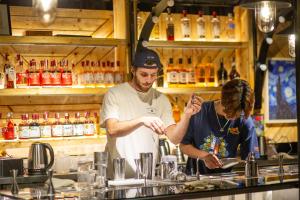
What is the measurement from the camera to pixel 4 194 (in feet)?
9.26

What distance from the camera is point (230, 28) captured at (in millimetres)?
6395

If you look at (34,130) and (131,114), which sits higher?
(131,114)

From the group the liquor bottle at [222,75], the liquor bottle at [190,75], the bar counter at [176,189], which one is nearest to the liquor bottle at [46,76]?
the liquor bottle at [190,75]

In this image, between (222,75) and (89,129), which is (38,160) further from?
(222,75)

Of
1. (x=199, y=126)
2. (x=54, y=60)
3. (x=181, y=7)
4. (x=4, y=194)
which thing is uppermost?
(x=181, y=7)

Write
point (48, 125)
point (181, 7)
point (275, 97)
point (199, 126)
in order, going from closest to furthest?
point (199, 126)
point (48, 125)
point (181, 7)
point (275, 97)

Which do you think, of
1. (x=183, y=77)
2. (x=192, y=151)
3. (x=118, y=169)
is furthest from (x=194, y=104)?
(x=183, y=77)

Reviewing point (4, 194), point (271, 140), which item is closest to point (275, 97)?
point (271, 140)

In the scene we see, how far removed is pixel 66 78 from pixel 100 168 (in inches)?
99.1

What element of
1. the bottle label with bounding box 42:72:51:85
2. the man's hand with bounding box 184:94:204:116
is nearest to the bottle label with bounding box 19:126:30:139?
the bottle label with bounding box 42:72:51:85

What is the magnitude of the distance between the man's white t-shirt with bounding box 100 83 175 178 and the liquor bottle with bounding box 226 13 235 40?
7.48 ft

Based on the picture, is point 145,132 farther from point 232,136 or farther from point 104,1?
point 104,1

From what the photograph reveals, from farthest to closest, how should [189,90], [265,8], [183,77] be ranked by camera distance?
[183,77], [189,90], [265,8]

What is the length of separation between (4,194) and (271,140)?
417 centimetres
